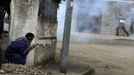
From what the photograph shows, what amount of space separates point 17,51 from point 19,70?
630 millimetres

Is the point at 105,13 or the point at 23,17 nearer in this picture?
the point at 23,17

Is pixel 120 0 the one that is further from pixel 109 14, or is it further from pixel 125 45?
pixel 109 14

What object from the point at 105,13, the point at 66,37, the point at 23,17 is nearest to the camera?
the point at 66,37

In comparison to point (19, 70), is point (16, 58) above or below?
above

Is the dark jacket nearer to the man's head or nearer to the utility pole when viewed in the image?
the man's head

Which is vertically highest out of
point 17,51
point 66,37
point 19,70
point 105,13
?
point 105,13

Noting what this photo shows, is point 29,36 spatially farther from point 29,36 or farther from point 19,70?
point 19,70

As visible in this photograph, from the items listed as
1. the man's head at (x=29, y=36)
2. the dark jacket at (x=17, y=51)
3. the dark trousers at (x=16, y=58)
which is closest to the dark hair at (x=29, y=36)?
the man's head at (x=29, y=36)

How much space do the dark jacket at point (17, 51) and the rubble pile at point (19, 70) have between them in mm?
226

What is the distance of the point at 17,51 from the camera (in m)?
11.9

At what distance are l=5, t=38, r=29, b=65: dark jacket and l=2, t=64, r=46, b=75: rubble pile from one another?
226 millimetres

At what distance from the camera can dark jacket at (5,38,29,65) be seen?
464 inches

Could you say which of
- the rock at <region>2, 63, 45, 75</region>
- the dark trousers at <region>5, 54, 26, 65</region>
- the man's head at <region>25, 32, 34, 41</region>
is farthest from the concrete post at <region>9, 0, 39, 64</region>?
the rock at <region>2, 63, 45, 75</region>

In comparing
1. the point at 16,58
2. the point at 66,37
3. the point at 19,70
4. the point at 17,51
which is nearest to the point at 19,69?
A: the point at 19,70
